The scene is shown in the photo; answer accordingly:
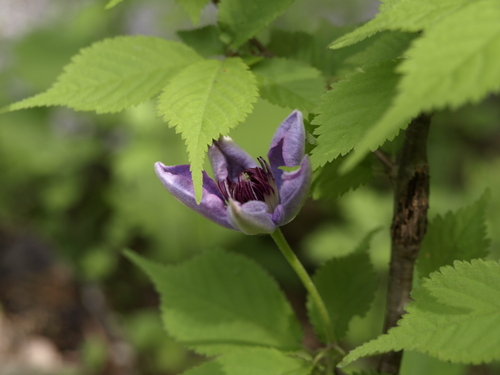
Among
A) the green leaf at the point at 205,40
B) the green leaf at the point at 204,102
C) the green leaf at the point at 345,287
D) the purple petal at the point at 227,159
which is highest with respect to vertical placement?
the green leaf at the point at 205,40

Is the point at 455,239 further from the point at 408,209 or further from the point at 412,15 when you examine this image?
the point at 412,15

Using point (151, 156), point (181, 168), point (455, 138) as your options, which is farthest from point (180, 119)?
point (455, 138)

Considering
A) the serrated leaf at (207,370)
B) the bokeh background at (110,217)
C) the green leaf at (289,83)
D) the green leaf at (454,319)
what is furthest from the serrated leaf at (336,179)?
the bokeh background at (110,217)

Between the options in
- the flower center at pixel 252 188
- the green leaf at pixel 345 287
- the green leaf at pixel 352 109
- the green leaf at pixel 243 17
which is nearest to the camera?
the green leaf at pixel 352 109

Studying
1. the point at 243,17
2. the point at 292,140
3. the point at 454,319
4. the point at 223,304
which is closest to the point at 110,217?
the point at 223,304

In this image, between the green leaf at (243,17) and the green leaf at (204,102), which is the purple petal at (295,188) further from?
the green leaf at (243,17)

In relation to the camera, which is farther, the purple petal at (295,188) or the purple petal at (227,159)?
the purple petal at (227,159)

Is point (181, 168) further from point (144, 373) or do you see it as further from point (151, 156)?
point (144, 373)
